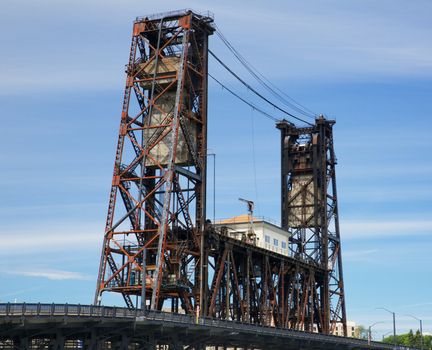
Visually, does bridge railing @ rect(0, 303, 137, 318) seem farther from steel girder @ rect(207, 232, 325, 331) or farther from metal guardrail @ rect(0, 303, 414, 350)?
steel girder @ rect(207, 232, 325, 331)

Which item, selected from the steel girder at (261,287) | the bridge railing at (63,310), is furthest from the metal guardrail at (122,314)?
the steel girder at (261,287)

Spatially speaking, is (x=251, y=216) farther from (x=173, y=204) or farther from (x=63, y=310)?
(x=63, y=310)

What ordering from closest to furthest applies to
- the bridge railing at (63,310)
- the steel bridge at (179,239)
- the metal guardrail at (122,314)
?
the bridge railing at (63,310)
the metal guardrail at (122,314)
the steel bridge at (179,239)

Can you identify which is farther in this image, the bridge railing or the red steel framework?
the red steel framework

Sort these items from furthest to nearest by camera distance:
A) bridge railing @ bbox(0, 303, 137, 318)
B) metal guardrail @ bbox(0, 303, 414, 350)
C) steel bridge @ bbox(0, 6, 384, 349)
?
1. steel bridge @ bbox(0, 6, 384, 349)
2. metal guardrail @ bbox(0, 303, 414, 350)
3. bridge railing @ bbox(0, 303, 137, 318)

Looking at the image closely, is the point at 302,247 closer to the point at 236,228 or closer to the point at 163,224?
the point at 236,228

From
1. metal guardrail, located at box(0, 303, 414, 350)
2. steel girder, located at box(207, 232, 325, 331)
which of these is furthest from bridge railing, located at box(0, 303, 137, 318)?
steel girder, located at box(207, 232, 325, 331)

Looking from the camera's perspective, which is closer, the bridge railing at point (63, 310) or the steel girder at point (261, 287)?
the bridge railing at point (63, 310)

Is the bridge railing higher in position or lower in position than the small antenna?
lower

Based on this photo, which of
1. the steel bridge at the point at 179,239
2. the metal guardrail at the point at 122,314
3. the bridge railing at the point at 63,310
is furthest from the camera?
the steel bridge at the point at 179,239

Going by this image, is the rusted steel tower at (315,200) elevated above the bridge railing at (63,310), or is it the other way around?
the rusted steel tower at (315,200)

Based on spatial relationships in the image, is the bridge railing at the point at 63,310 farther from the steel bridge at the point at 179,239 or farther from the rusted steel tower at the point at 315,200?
the rusted steel tower at the point at 315,200

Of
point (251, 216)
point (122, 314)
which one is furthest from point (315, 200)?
point (122, 314)

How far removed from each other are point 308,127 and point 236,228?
29492 millimetres
